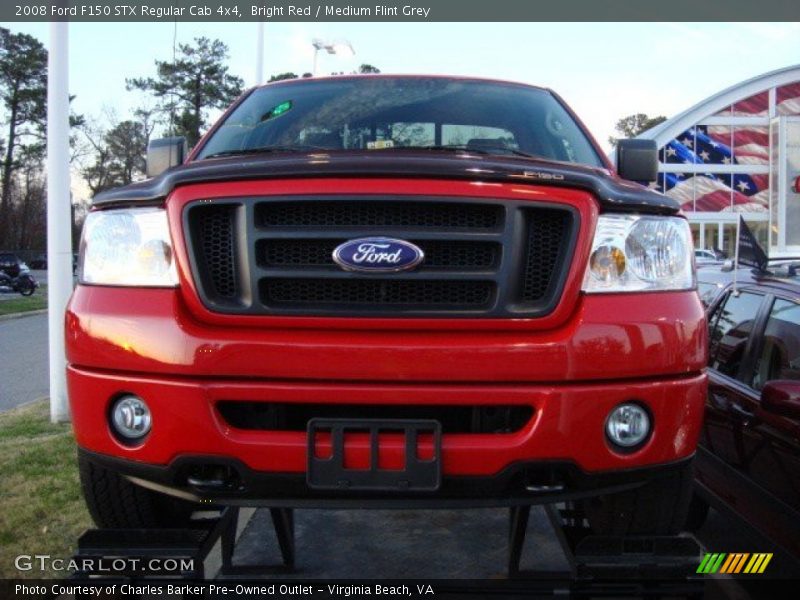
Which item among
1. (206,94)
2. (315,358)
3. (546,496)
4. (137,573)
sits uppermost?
(206,94)

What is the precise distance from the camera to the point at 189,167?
2.44m

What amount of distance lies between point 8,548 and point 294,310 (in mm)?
2621

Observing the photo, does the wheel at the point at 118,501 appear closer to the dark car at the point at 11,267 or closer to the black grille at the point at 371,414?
the black grille at the point at 371,414

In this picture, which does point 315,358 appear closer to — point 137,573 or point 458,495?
point 458,495

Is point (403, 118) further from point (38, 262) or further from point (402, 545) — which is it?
point (38, 262)

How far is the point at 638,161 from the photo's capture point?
3416 mm

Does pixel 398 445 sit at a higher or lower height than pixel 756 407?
higher

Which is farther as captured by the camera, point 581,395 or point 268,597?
point 268,597

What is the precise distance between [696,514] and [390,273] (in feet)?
11.0

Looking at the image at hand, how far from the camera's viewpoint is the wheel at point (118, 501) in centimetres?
252

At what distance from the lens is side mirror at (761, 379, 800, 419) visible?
10.5ft

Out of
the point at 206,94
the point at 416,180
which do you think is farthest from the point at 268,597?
the point at 206,94

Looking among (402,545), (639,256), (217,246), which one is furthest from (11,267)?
(639,256)

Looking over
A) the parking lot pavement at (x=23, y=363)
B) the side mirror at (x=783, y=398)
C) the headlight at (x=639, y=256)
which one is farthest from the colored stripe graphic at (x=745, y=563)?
the parking lot pavement at (x=23, y=363)
